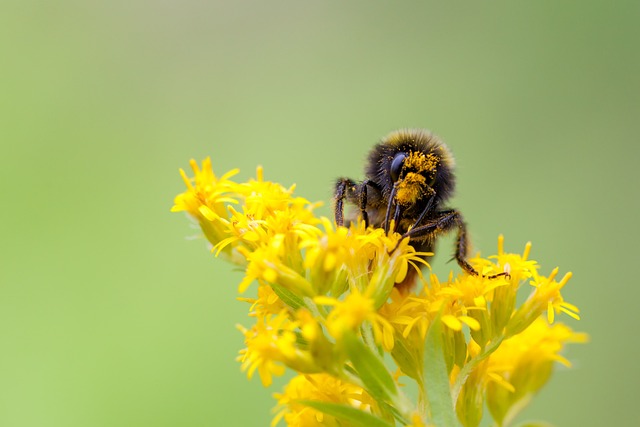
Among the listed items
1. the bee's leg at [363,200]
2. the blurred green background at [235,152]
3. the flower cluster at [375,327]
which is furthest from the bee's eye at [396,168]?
the blurred green background at [235,152]

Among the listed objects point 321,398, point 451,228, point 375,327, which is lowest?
point 321,398

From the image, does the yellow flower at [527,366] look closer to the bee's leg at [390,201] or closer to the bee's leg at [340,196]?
the bee's leg at [390,201]

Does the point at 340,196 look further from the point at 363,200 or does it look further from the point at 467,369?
the point at 467,369

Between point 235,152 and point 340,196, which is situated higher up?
point 235,152

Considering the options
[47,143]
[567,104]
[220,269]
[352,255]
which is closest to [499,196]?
[567,104]

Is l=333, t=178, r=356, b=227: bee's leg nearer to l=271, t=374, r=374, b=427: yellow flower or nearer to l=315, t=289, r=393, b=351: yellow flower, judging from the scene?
l=271, t=374, r=374, b=427: yellow flower

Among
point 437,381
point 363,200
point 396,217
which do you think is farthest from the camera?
point 363,200

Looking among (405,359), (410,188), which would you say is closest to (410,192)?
(410,188)
